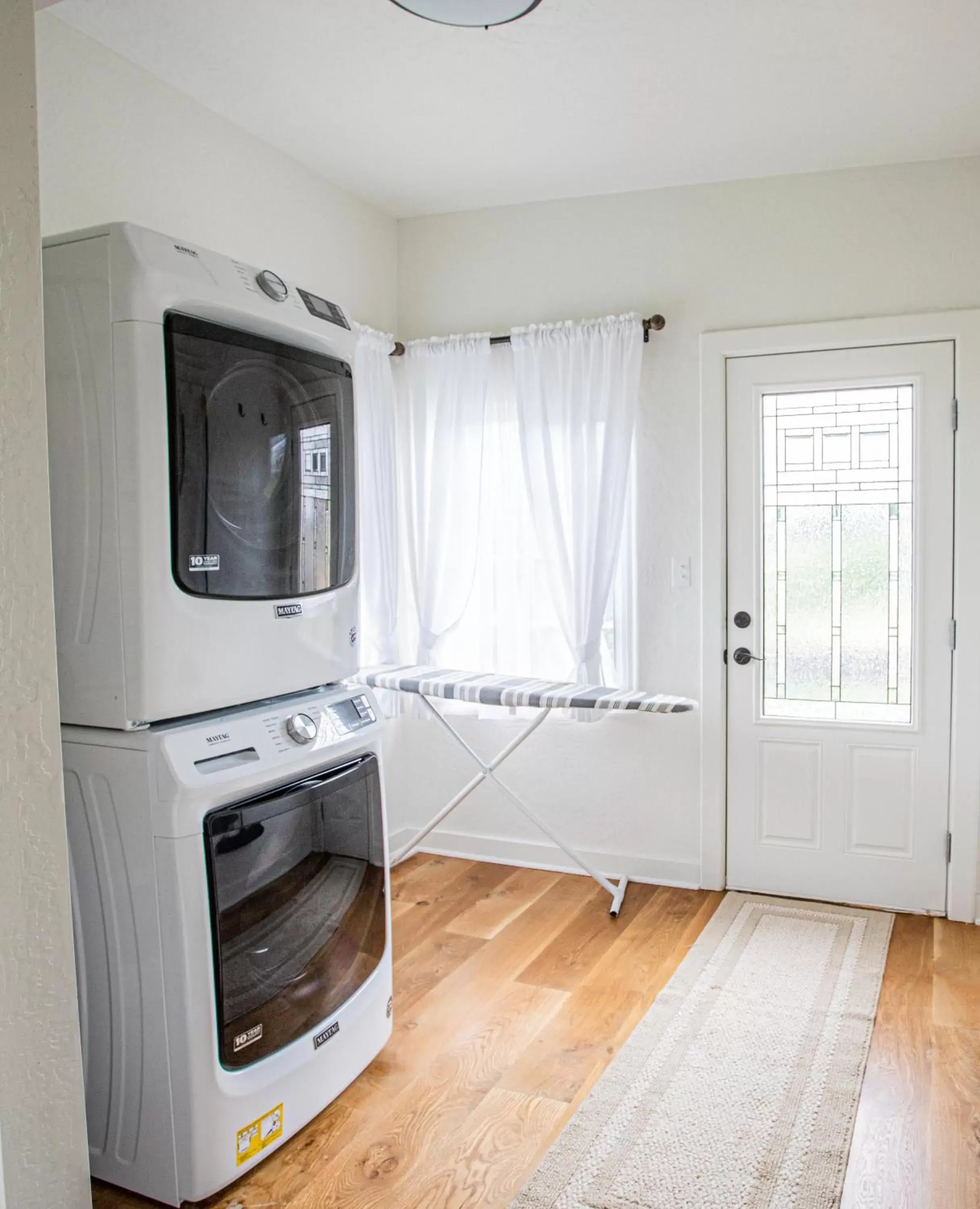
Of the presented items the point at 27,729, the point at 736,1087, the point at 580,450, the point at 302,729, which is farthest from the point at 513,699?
the point at 27,729

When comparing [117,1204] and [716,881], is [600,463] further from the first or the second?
[117,1204]

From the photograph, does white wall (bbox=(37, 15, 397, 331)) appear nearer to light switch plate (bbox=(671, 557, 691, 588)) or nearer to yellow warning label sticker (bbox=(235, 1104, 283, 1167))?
light switch plate (bbox=(671, 557, 691, 588))

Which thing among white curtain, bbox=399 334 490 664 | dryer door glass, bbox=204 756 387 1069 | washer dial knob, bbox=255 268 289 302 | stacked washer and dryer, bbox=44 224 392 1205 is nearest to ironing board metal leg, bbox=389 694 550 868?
white curtain, bbox=399 334 490 664

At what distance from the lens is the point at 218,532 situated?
184 centimetres

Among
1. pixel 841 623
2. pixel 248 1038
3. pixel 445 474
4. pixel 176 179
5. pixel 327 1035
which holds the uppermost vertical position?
pixel 176 179

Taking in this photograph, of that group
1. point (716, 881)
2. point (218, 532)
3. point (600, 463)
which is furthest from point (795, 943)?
point (218, 532)

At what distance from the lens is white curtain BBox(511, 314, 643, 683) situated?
11.2 ft

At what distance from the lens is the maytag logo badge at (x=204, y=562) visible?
5.85 feet

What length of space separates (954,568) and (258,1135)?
2.64m

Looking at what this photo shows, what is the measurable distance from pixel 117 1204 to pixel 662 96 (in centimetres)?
298

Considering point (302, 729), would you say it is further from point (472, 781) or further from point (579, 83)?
point (579, 83)

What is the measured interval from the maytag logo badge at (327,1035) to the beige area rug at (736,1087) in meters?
0.50

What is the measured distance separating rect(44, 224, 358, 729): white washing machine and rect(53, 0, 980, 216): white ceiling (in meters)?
0.85

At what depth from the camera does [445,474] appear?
369cm
